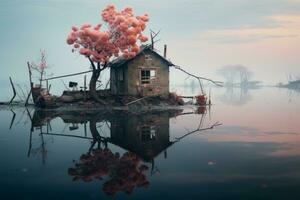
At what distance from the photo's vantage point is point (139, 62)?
36.0m

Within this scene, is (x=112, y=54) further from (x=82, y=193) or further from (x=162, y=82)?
(x=82, y=193)

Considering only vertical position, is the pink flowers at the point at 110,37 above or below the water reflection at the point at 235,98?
above

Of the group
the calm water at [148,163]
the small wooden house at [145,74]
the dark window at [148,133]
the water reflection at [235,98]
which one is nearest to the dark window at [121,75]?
the small wooden house at [145,74]

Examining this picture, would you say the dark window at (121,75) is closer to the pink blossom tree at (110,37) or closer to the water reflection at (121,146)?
the pink blossom tree at (110,37)

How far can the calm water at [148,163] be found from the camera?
29.5ft

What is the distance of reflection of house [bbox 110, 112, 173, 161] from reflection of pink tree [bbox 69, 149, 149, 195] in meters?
0.98

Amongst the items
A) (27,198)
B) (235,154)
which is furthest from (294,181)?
(27,198)

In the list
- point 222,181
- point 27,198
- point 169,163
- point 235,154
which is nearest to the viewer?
point 27,198

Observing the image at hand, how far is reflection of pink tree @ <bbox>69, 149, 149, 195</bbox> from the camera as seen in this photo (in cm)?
941

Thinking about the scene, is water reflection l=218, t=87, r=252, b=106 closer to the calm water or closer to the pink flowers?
the pink flowers

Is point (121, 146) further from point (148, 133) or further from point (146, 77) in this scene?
point (146, 77)

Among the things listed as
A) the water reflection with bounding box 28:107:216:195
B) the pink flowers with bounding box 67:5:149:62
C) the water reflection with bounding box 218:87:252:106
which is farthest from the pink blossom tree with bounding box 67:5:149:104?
the water reflection with bounding box 218:87:252:106

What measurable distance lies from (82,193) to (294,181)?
6150mm

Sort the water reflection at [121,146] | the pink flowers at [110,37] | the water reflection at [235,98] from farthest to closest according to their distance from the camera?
1. the water reflection at [235,98]
2. the pink flowers at [110,37]
3. the water reflection at [121,146]
